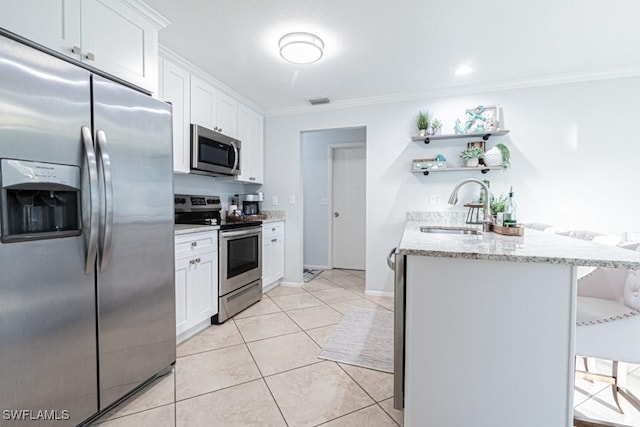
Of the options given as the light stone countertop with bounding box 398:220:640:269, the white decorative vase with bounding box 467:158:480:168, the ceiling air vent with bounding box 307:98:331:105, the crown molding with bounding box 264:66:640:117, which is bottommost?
the light stone countertop with bounding box 398:220:640:269

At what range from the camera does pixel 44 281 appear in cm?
115

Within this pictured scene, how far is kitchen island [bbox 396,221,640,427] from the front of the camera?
102 centimetres

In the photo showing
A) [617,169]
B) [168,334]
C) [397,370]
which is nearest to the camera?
[397,370]

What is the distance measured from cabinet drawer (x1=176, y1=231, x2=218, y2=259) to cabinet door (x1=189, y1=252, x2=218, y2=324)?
0.17 ft

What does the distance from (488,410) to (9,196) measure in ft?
6.80

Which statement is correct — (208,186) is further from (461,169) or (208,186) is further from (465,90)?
(465,90)

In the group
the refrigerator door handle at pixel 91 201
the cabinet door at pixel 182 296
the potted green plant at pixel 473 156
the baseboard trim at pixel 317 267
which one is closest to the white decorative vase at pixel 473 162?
the potted green plant at pixel 473 156

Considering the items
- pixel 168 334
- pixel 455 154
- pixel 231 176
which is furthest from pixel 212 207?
pixel 455 154

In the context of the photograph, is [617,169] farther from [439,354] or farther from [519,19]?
[439,354]

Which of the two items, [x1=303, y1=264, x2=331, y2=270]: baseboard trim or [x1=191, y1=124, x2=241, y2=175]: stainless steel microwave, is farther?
[x1=303, y1=264, x2=331, y2=270]: baseboard trim

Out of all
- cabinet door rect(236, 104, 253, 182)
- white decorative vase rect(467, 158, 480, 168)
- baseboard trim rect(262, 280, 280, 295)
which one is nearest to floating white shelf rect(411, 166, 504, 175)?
white decorative vase rect(467, 158, 480, 168)

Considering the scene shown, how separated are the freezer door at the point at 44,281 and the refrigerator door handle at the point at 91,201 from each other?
2 centimetres

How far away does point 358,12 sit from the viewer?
183 cm

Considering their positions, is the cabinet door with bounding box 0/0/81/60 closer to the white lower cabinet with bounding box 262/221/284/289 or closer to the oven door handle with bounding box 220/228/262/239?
the oven door handle with bounding box 220/228/262/239
